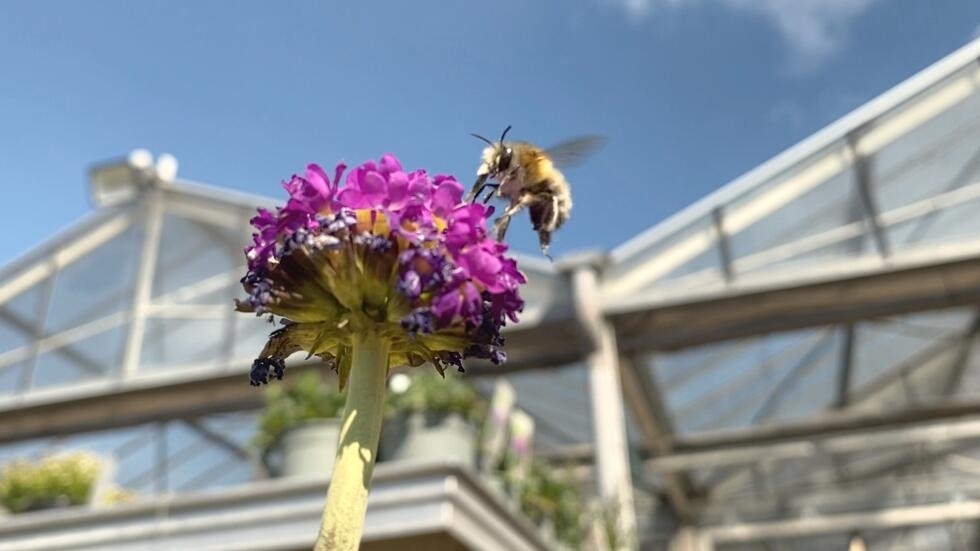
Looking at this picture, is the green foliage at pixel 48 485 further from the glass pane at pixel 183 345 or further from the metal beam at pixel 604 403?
the metal beam at pixel 604 403

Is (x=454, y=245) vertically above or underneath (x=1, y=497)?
underneath

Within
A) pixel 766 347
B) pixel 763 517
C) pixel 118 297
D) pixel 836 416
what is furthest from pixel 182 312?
pixel 763 517

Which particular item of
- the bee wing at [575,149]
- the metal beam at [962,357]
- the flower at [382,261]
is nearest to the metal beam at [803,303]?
the metal beam at [962,357]

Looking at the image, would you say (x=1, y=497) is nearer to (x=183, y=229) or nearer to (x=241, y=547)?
(x=241, y=547)

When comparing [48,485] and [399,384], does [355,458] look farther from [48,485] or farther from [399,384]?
[48,485]

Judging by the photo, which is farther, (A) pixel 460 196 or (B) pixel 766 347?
(B) pixel 766 347

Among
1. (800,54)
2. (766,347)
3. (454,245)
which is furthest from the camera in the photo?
(800,54)

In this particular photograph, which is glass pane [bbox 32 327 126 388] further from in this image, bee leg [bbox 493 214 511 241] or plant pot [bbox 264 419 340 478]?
Answer: bee leg [bbox 493 214 511 241]

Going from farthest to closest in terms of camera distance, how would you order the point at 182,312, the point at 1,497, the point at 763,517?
the point at 763,517 → the point at 182,312 → the point at 1,497
